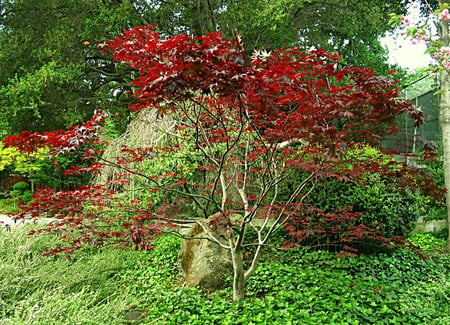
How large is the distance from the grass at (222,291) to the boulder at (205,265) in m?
0.14

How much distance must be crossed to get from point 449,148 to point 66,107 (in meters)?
7.64

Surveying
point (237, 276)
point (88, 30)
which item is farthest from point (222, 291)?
point (88, 30)

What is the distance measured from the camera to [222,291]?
3604 millimetres

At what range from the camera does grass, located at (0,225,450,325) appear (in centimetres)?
288

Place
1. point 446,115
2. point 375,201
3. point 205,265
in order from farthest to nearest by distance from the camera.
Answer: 1. point 446,115
2. point 375,201
3. point 205,265

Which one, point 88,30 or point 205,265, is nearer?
point 205,265

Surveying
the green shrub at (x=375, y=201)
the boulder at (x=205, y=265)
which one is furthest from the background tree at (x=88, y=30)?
the boulder at (x=205, y=265)

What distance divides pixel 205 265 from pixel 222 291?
34 centimetres

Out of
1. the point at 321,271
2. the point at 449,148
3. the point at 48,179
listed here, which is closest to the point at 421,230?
the point at 449,148

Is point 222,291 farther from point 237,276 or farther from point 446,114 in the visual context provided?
point 446,114

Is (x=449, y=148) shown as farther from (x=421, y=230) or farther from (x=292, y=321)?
(x=292, y=321)

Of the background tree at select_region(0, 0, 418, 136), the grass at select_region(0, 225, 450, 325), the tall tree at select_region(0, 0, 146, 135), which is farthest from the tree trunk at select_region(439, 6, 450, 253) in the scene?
the tall tree at select_region(0, 0, 146, 135)

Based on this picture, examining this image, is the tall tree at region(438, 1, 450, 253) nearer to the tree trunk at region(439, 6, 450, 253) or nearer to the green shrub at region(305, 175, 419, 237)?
the tree trunk at region(439, 6, 450, 253)

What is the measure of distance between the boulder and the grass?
135mm
